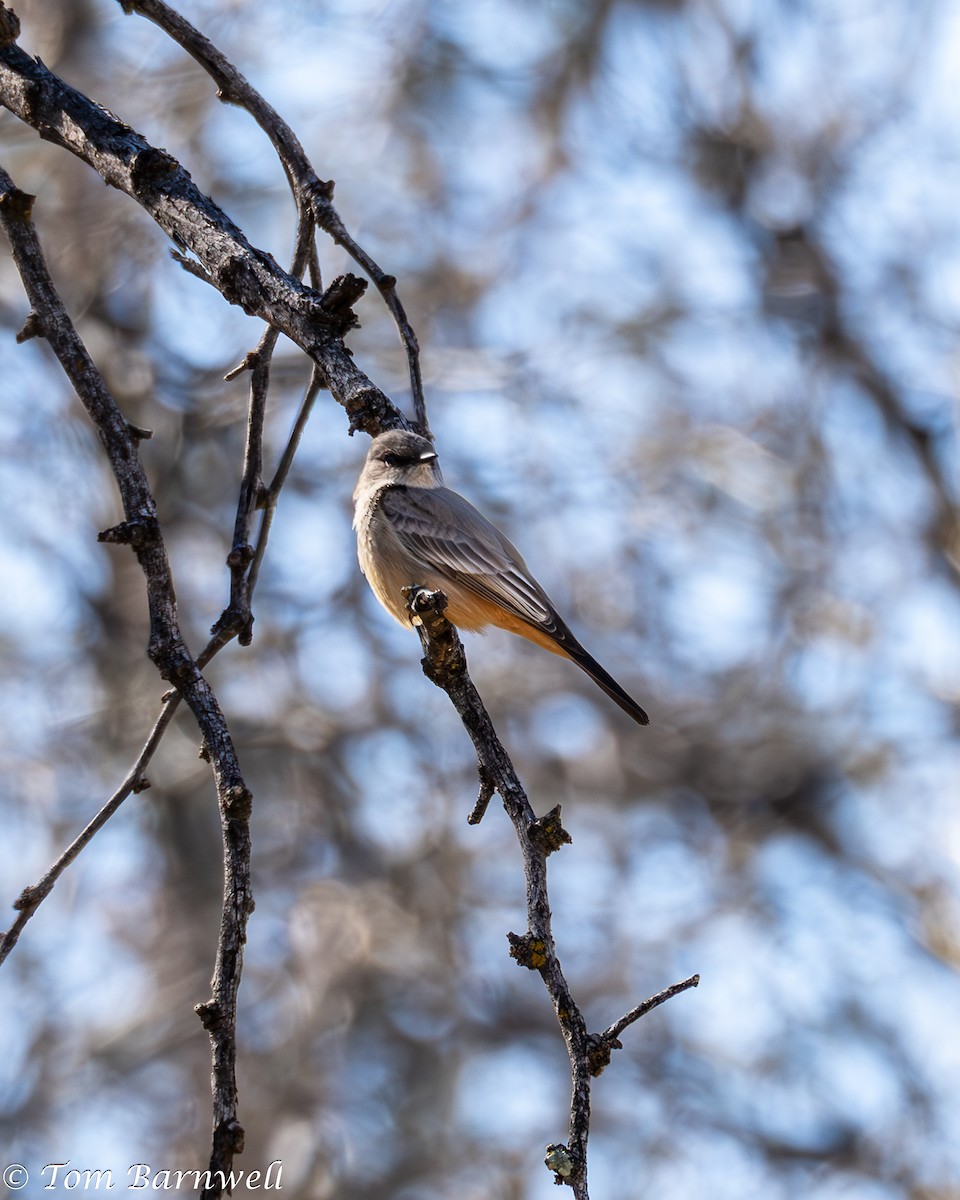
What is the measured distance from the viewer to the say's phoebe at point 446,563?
6207 mm

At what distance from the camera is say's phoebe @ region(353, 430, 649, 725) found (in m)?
6.21

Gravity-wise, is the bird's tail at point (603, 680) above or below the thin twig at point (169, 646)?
above

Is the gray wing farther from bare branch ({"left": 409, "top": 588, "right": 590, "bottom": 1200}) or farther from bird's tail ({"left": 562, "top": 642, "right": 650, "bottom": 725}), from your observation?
bare branch ({"left": 409, "top": 588, "right": 590, "bottom": 1200})

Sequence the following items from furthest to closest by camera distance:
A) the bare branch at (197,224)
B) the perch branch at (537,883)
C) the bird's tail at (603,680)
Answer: the bird's tail at (603,680) → the bare branch at (197,224) → the perch branch at (537,883)

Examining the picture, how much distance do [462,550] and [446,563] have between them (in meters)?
0.14

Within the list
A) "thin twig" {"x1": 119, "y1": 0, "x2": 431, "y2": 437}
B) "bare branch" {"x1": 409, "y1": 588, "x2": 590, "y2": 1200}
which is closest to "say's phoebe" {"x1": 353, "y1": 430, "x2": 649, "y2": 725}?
"thin twig" {"x1": 119, "y1": 0, "x2": 431, "y2": 437}

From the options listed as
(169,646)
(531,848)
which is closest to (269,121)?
(169,646)

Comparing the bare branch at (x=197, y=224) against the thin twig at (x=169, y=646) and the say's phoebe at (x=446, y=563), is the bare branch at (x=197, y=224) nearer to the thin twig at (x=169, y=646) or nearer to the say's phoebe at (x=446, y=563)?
the thin twig at (x=169, y=646)

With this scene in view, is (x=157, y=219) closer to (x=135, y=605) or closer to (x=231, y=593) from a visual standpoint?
(x=231, y=593)

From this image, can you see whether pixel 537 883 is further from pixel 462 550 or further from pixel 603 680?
pixel 462 550

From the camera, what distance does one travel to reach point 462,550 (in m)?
6.46

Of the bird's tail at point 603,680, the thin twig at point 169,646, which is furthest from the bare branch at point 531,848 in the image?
the bird's tail at point 603,680

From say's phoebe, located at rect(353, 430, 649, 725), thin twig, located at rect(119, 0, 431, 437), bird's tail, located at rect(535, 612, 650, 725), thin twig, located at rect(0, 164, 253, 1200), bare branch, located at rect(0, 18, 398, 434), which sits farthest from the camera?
say's phoebe, located at rect(353, 430, 649, 725)

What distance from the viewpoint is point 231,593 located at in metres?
3.96
